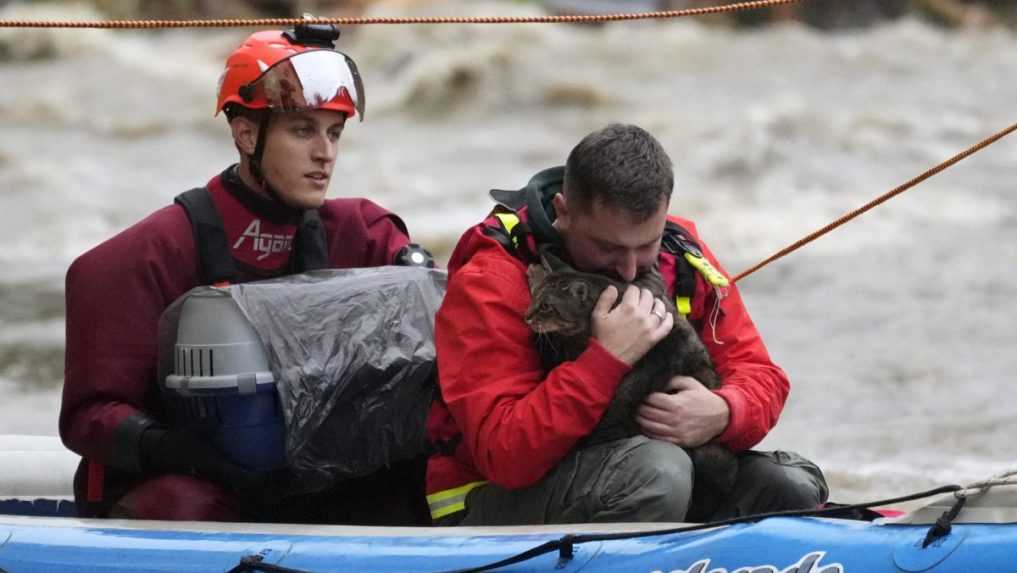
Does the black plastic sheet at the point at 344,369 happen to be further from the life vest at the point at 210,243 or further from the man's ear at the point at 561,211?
the man's ear at the point at 561,211

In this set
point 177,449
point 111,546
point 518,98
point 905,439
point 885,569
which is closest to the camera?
point 885,569

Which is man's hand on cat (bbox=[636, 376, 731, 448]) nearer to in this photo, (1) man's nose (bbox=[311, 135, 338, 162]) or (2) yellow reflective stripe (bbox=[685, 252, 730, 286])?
(2) yellow reflective stripe (bbox=[685, 252, 730, 286])

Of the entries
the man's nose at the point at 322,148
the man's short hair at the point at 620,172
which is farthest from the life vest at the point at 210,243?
the man's short hair at the point at 620,172

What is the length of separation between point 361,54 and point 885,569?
17651 mm

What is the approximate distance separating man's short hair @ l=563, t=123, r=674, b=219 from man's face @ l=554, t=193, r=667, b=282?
0.05 ft

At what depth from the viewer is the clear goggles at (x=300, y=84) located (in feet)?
10.6

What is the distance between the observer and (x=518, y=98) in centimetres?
1772

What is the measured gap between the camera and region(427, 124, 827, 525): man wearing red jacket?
8.74 ft

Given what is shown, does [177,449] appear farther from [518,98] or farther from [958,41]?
[958,41]

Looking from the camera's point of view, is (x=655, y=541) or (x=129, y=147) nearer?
(x=655, y=541)

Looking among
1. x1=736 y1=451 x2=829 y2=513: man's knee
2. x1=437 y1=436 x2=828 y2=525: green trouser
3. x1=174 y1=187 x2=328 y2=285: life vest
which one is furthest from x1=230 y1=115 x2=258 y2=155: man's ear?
x1=736 y1=451 x2=829 y2=513: man's knee

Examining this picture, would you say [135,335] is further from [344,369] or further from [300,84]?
[300,84]

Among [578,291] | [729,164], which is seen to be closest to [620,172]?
[578,291]

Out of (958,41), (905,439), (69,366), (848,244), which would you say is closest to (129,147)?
(848,244)
